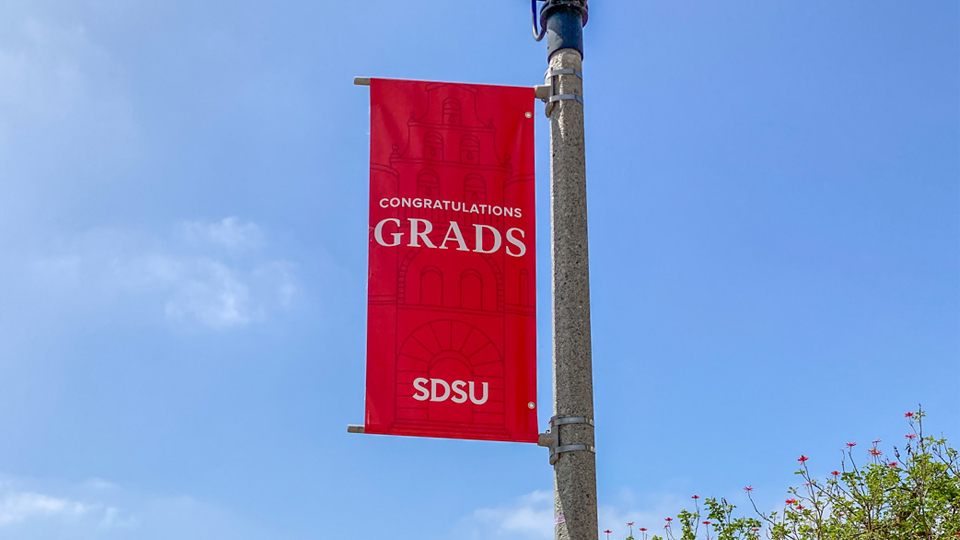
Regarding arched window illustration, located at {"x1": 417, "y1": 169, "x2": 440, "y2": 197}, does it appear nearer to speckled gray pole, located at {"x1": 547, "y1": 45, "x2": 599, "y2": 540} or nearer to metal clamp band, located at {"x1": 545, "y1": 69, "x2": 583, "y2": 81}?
speckled gray pole, located at {"x1": 547, "y1": 45, "x2": 599, "y2": 540}

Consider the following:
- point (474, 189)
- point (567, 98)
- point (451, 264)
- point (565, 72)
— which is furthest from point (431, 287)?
point (565, 72)

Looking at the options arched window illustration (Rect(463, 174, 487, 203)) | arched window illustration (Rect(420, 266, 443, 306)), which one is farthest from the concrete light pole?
arched window illustration (Rect(420, 266, 443, 306))

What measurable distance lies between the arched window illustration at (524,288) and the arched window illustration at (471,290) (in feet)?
0.75

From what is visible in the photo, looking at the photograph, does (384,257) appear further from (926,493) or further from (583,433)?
(926,493)

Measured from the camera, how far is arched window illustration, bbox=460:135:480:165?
6.01 metres

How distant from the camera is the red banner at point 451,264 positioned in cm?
555

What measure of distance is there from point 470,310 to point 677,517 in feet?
20.9

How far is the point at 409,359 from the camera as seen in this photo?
558 centimetres

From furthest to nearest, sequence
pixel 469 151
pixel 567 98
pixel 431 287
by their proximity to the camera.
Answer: pixel 469 151 < pixel 567 98 < pixel 431 287

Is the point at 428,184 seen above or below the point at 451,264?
above

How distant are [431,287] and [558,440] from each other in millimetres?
1052

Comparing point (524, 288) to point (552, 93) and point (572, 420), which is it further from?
point (552, 93)

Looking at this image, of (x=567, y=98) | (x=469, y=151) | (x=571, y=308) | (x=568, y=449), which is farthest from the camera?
(x=469, y=151)

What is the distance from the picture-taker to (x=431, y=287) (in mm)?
5680
